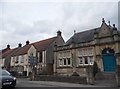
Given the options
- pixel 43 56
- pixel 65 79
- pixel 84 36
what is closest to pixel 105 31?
pixel 84 36

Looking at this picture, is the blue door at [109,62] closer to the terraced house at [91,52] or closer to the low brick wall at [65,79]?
the terraced house at [91,52]

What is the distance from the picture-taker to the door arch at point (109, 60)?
89.4 ft

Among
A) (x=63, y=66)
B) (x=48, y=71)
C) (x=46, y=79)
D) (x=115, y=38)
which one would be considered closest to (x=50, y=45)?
(x=48, y=71)

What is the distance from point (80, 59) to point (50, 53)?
449 inches

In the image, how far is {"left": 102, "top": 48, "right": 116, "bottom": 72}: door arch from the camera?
27.3 metres

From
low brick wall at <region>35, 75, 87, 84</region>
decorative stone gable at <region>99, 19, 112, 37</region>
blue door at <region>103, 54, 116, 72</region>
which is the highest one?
decorative stone gable at <region>99, 19, 112, 37</region>

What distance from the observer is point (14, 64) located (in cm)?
5338

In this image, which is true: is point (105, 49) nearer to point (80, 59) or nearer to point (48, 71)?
point (80, 59)

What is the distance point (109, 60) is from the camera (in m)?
27.5

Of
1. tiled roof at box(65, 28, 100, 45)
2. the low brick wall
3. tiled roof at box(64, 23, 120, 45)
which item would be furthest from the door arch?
the low brick wall

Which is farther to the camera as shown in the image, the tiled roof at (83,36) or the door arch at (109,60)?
the tiled roof at (83,36)

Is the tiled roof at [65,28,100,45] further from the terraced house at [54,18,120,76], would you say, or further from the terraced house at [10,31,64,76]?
the terraced house at [10,31,64,76]

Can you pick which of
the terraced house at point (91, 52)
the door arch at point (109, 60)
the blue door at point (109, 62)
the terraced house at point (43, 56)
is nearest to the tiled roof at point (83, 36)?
the terraced house at point (91, 52)

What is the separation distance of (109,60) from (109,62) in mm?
325
